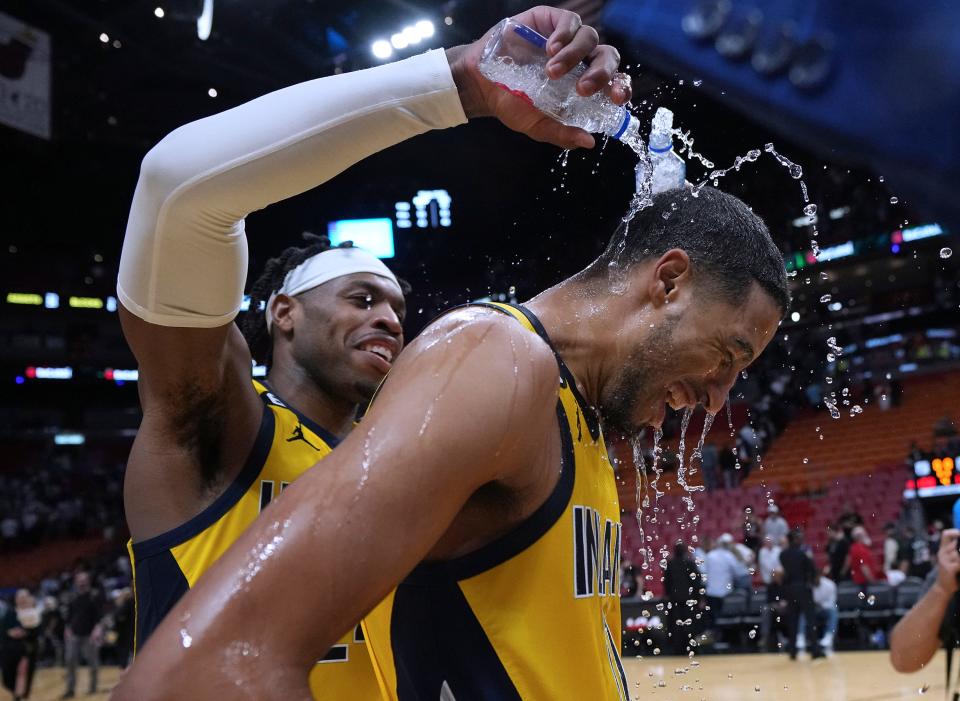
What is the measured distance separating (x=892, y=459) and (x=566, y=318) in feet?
53.1

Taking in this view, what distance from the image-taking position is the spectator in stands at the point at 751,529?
1442cm

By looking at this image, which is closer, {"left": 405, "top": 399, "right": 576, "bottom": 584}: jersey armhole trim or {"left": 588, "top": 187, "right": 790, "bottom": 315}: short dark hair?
{"left": 405, "top": 399, "right": 576, "bottom": 584}: jersey armhole trim

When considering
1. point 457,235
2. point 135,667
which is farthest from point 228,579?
point 457,235

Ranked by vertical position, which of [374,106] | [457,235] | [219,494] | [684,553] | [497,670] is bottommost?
[684,553]

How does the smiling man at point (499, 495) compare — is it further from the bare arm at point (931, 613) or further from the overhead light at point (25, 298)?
the overhead light at point (25, 298)

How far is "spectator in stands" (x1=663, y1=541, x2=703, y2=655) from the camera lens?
11836 millimetres

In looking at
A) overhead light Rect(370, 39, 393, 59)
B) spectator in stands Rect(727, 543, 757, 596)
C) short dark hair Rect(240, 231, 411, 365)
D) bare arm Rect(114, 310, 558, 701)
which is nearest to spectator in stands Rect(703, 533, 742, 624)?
spectator in stands Rect(727, 543, 757, 596)

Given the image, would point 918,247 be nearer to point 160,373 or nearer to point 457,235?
point 457,235

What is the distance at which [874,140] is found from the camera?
2.00 feet

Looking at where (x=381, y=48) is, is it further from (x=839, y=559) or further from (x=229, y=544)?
(x=229, y=544)

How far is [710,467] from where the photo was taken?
1512 cm

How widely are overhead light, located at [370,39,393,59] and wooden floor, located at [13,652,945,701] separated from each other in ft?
32.0

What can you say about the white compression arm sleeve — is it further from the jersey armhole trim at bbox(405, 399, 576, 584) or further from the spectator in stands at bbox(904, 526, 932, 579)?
the spectator in stands at bbox(904, 526, 932, 579)

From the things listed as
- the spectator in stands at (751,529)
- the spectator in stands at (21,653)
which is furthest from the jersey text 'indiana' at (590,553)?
the spectator in stands at (751,529)
